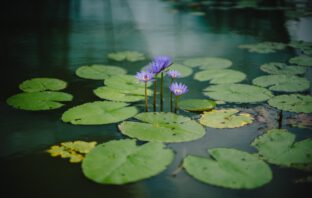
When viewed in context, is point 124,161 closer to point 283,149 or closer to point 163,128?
point 163,128

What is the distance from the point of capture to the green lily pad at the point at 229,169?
1.09 metres

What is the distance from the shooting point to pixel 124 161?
1.19 m

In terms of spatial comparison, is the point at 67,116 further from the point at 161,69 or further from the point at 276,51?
the point at 276,51

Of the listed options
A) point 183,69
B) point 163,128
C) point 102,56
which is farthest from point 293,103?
point 102,56

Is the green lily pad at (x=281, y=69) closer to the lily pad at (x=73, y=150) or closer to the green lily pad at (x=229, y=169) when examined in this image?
the green lily pad at (x=229, y=169)

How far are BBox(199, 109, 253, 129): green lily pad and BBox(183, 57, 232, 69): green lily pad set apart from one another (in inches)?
31.9

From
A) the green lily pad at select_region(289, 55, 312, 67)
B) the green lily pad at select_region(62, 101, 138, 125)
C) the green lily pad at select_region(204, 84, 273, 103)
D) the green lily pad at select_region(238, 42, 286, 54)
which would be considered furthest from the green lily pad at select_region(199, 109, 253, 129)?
the green lily pad at select_region(238, 42, 286, 54)

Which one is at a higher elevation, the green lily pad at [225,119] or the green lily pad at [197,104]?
the green lily pad at [197,104]

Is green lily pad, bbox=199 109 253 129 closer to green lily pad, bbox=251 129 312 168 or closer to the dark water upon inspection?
the dark water

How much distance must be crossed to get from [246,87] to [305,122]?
486mm

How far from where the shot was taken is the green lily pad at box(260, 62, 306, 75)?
225 centimetres

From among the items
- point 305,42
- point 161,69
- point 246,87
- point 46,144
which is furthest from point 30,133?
point 305,42

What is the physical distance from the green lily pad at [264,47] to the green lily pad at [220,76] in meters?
0.78

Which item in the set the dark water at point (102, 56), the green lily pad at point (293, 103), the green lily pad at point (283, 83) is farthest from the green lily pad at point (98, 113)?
the green lily pad at point (283, 83)
